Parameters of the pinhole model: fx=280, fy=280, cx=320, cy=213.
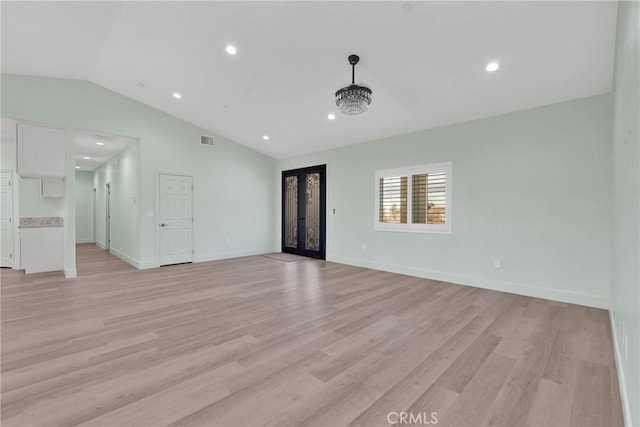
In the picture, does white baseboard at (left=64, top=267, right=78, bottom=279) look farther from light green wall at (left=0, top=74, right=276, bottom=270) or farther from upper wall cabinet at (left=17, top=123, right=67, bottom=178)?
upper wall cabinet at (left=17, top=123, right=67, bottom=178)

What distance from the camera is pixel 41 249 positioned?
5785 millimetres

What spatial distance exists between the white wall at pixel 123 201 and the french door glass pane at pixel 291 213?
3.73 meters

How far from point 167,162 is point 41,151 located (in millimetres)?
2050

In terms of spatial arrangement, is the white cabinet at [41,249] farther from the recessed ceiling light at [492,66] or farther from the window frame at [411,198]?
the recessed ceiling light at [492,66]

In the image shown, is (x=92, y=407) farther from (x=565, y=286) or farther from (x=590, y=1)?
(x=565, y=286)

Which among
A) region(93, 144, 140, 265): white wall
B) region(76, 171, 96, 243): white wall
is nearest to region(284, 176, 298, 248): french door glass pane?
region(93, 144, 140, 265): white wall

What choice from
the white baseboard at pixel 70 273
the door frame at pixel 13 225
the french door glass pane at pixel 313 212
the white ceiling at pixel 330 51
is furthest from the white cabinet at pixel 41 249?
the french door glass pane at pixel 313 212

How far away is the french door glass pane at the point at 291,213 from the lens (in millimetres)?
8062

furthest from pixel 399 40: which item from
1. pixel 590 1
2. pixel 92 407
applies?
pixel 92 407

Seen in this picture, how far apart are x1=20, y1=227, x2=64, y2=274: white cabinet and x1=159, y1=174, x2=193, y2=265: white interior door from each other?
2.03 m

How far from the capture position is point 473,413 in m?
1.74

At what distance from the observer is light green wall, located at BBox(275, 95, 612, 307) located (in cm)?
365

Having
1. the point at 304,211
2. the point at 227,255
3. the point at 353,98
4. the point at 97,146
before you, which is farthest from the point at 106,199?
the point at 353,98

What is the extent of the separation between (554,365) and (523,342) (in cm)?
39
